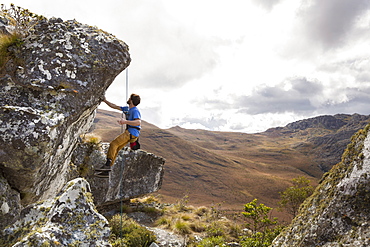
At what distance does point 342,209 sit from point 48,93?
6.56m

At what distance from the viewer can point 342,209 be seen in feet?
12.6

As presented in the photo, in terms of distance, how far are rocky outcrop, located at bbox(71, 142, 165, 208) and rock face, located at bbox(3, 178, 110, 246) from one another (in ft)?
14.0

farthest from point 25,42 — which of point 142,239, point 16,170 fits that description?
point 142,239

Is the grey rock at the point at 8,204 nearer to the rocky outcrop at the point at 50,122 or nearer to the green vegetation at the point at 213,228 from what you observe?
the rocky outcrop at the point at 50,122

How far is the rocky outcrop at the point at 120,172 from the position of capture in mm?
9789

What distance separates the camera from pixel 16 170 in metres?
4.55

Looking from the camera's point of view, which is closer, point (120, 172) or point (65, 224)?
point (65, 224)

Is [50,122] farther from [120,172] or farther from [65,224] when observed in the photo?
[120,172]

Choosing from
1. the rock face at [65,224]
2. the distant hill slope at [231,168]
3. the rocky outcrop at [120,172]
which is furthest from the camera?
the distant hill slope at [231,168]

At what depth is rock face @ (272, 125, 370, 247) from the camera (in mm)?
3568

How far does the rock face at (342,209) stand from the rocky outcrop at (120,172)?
6196 millimetres

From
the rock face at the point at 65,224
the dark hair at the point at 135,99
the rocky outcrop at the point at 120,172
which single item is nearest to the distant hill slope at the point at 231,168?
the rocky outcrop at the point at 120,172

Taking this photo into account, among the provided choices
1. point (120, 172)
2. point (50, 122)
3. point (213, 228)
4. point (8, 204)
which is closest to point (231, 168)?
point (213, 228)

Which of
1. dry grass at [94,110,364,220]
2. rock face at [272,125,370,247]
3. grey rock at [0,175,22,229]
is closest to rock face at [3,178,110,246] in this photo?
grey rock at [0,175,22,229]
